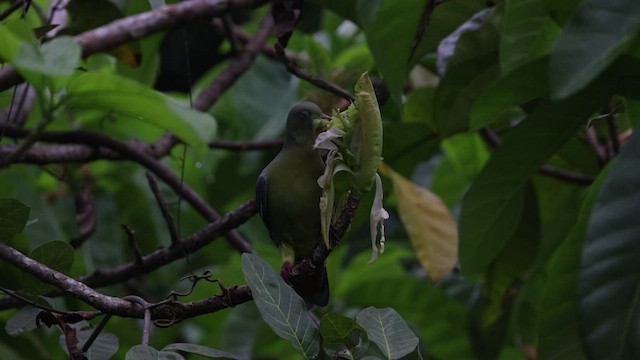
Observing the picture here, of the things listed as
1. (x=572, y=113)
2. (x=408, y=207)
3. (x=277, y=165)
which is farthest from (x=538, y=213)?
(x=277, y=165)

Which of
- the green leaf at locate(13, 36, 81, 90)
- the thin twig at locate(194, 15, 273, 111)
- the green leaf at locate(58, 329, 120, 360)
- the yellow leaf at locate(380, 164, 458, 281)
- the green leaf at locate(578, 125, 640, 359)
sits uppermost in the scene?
the green leaf at locate(13, 36, 81, 90)

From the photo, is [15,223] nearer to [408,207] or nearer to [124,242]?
[408,207]

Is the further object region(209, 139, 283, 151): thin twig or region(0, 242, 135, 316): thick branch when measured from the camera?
region(209, 139, 283, 151): thin twig

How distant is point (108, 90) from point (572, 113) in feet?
2.37

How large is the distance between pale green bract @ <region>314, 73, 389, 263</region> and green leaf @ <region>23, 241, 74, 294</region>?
43 centimetres

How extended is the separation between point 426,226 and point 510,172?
17.0 inches

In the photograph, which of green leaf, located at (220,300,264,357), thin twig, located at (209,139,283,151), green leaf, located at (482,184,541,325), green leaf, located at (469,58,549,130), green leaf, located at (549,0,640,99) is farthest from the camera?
green leaf, located at (220,300,264,357)

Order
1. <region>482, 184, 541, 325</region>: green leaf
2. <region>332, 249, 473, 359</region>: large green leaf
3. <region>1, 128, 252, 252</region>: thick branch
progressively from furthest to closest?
<region>332, 249, 473, 359</region>: large green leaf → <region>482, 184, 541, 325</region>: green leaf → <region>1, 128, 252, 252</region>: thick branch

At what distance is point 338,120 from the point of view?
3.54ft

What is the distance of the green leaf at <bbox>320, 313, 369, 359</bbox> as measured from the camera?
3.91 feet

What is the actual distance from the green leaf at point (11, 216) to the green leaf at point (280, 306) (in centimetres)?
37

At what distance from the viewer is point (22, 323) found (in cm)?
132

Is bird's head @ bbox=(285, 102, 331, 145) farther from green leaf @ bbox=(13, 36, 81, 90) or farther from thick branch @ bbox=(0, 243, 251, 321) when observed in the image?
green leaf @ bbox=(13, 36, 81, 90)

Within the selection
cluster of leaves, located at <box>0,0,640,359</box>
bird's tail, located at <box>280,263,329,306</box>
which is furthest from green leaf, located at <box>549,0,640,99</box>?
bird's tail, located at <box>280,263,329,306</box>
